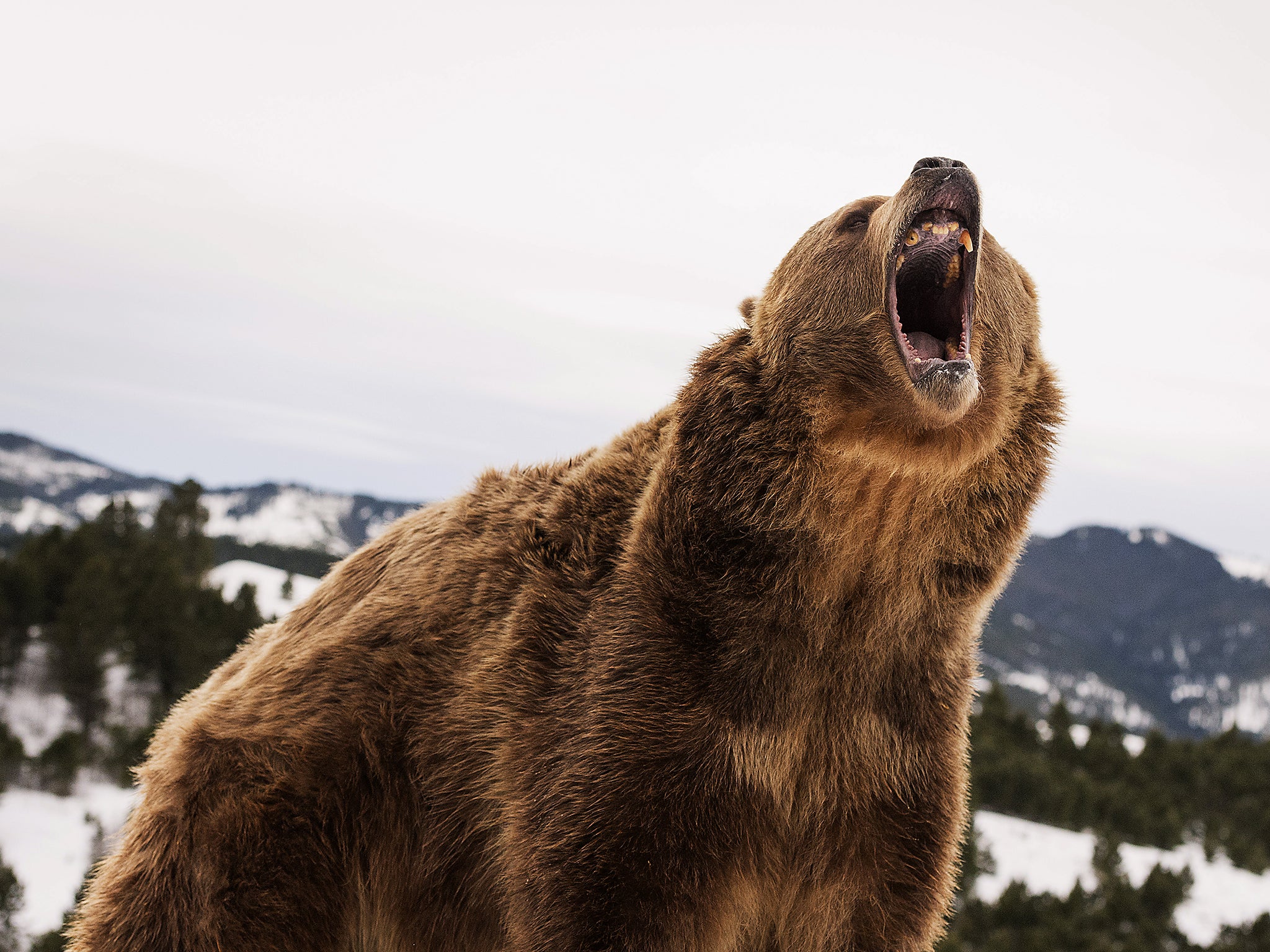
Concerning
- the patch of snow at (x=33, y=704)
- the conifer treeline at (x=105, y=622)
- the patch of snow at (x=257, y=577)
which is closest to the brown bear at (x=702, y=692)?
the conifer treeline at (x=105, y=622)

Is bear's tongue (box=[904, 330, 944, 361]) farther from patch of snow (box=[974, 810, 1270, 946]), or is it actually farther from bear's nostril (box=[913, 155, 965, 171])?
patch of snow (box=[974, 810, 1270, 946])

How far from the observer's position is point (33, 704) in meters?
54.2

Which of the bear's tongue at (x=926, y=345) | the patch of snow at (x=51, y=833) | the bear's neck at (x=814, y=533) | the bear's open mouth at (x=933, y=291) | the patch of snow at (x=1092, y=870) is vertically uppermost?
the bear's open mouth at (x=933, y=291)

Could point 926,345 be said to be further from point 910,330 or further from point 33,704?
point 33,704

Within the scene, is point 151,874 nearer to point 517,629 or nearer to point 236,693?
Answer: point 236,693

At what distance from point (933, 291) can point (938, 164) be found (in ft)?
1.66

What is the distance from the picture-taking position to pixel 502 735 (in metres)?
3.77

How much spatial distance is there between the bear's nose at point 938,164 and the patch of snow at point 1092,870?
A: 35.8 m

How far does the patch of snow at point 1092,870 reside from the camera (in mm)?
36312

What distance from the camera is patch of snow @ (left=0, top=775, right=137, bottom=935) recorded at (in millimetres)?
46125

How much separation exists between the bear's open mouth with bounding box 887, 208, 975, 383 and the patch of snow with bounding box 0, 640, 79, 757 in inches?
2292

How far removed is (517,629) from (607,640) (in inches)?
16.3

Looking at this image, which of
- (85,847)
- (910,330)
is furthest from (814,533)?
(85,847)

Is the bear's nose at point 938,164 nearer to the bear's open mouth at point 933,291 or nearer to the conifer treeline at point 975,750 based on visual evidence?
the bear's open mouth at point 933,291
